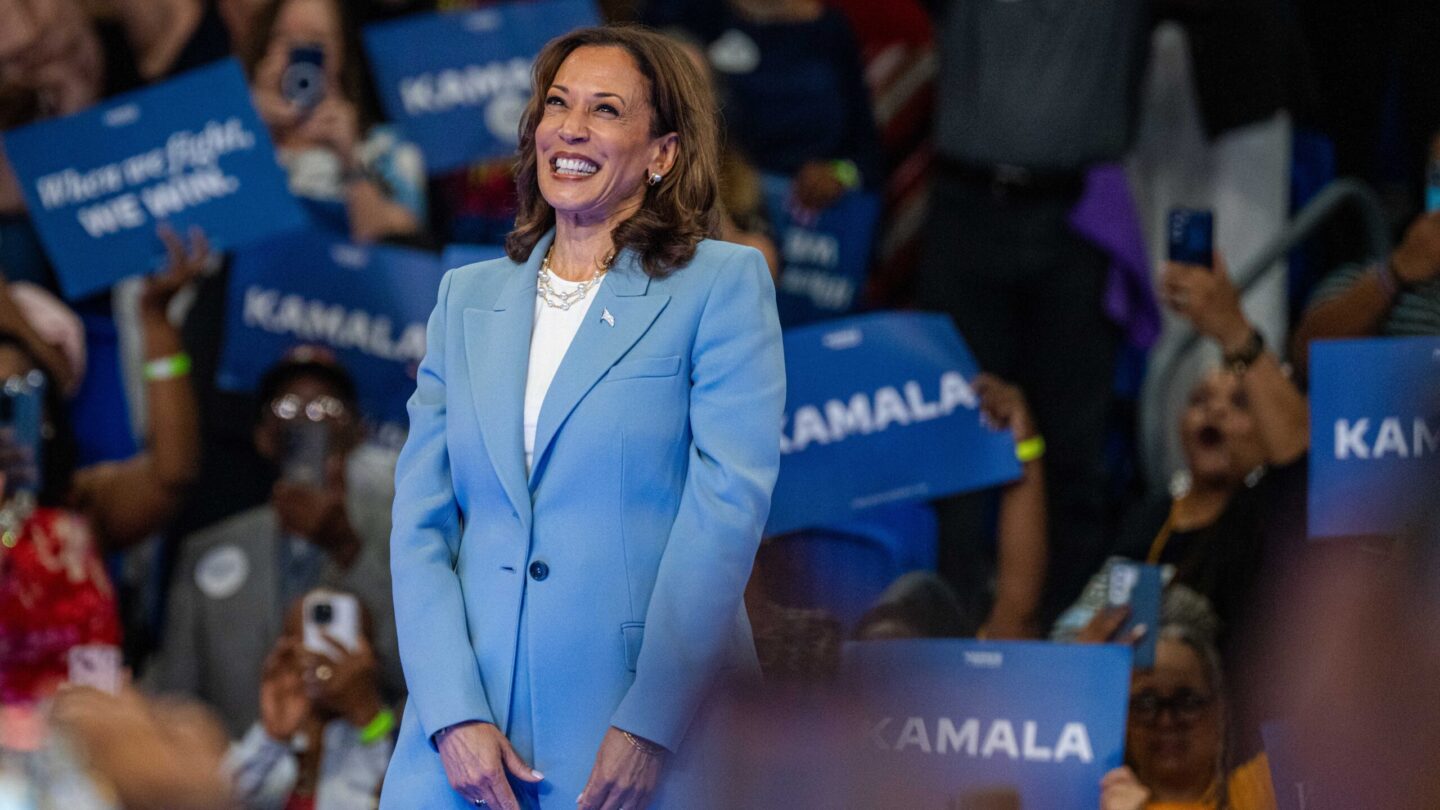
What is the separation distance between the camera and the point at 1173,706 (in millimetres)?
3988

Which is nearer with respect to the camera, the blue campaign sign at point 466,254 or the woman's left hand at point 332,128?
the blue campaign sign at point 466,254

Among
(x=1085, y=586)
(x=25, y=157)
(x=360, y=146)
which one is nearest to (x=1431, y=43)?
(x=1085, y=586)

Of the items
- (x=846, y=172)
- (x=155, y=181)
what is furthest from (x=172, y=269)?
(x=846, y=172)

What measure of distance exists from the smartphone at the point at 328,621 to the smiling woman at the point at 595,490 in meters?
1.84

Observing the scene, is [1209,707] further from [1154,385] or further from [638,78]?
[638,78]

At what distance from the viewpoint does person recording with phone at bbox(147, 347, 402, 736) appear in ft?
15.7

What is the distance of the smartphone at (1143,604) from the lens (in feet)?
12.8

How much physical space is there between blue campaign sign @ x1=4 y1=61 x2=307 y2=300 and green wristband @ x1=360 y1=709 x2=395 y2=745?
1388 millimetres

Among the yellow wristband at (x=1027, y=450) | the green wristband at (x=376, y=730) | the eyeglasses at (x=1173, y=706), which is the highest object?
the yellow wristband at (x=1027, y=450)

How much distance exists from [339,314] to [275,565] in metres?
0.80

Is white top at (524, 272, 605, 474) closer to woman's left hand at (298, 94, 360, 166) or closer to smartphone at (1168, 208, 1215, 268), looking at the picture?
smartphone at (1168, 208, 1215, 268)

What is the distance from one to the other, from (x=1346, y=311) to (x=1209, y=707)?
3.66ft

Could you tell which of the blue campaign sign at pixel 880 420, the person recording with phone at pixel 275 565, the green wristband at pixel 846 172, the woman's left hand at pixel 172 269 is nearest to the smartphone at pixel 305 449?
the person recording with phone at pixel 275 565

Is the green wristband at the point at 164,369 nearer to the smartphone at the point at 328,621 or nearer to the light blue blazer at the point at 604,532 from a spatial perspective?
the smartphone at the point at 328,621
